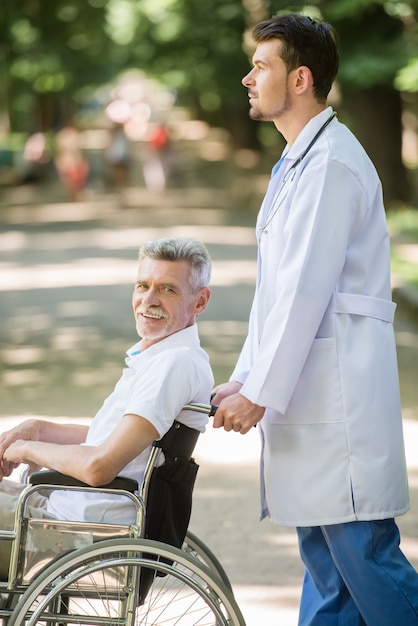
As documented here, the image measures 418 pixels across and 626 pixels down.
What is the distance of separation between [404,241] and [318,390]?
12596 millimetres

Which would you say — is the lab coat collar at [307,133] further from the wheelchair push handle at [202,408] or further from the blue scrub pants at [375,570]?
the blue scrub pants at [375,570]

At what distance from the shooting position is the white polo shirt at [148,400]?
3402mm

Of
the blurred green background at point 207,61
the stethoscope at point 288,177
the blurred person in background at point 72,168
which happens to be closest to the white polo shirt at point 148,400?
the stethoscope at point 288,177

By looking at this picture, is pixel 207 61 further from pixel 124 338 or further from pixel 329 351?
pixel 329 351

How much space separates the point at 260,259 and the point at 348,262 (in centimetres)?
29

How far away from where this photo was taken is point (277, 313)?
135 inches

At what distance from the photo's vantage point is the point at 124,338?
35.9ft

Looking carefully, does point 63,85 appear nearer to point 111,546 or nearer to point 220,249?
point 220,249

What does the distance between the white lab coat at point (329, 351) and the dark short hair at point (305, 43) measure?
0.13 m

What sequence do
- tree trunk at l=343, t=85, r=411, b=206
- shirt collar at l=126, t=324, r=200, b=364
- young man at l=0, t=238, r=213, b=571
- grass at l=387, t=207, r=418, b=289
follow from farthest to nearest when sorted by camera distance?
tree trunk at l=343, t=85, r=411, b=206
grass at l=387, t=207, r=418, b=289
shirt collar at l=126, t=324, r=200, b=364
young man at l=0, t=238, r=213, b=571

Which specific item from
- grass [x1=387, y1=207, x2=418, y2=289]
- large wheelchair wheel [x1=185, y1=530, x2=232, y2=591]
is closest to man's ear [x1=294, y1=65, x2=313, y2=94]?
large wheelchair wheel [x1=185, y1=530, x2=232, y2=591]

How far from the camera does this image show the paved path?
5.43m

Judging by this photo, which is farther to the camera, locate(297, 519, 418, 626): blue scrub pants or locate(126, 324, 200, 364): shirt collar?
locate(126, 324, 200, 364): shirt collar

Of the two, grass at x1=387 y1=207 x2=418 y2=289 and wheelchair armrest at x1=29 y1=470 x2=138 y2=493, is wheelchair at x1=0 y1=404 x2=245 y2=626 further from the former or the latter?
grass at x1=387 y1=207 x2=418 y2=289
